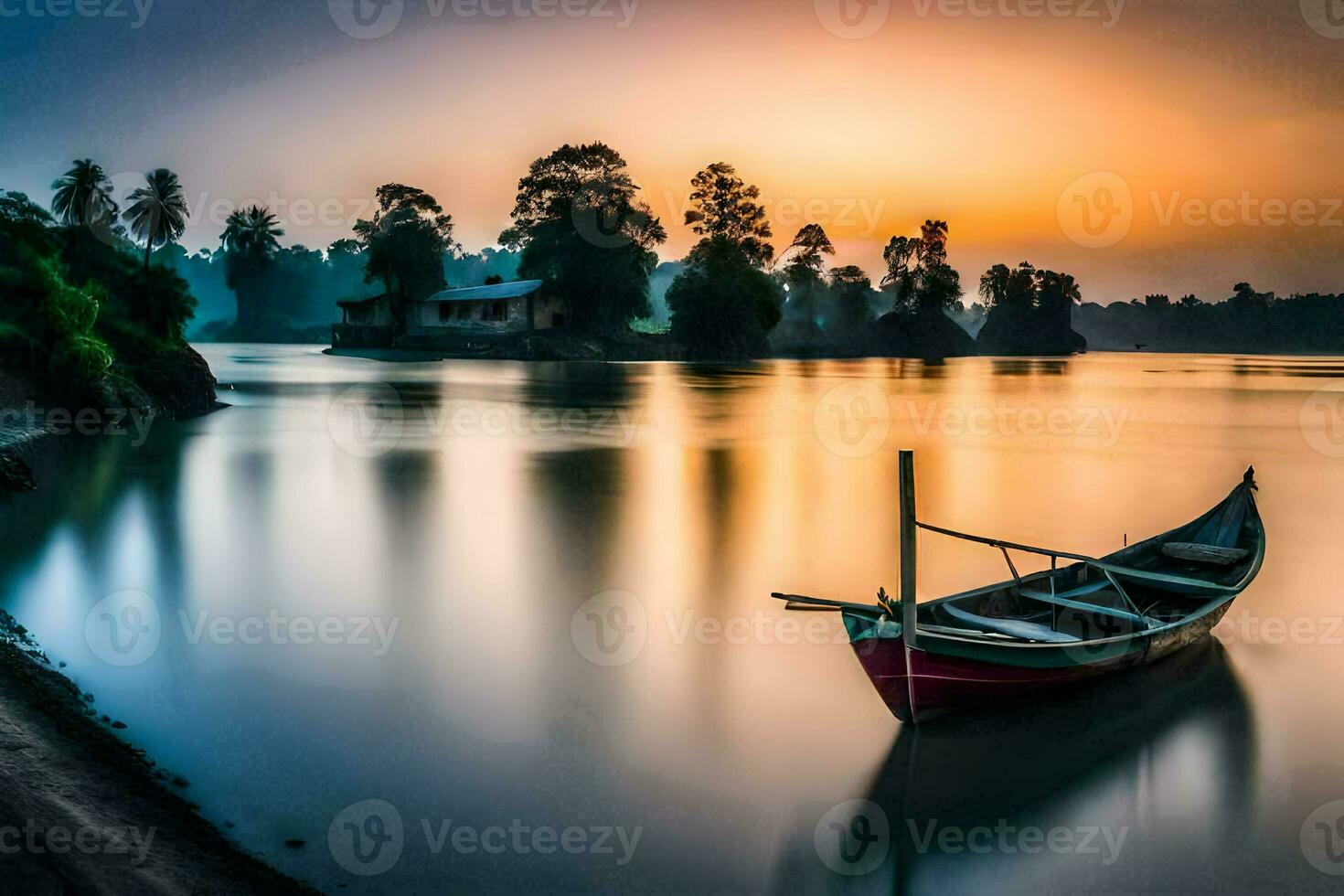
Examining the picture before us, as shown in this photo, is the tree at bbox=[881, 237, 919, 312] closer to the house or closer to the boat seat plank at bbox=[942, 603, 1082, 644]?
the house

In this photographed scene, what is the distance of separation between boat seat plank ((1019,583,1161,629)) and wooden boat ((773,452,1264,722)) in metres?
0.01

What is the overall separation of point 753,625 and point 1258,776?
4937 mm

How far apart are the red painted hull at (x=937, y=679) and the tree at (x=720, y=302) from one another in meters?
74.5

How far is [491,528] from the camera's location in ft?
52.0

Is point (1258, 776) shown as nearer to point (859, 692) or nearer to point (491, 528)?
point (859, 692)

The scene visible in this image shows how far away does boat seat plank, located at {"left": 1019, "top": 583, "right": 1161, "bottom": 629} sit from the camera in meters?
Answer: 8.08

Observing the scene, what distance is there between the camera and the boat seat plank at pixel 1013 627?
7725 millimetres

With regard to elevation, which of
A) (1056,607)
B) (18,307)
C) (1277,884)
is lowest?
(1277,884)

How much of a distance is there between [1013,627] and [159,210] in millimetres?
55600

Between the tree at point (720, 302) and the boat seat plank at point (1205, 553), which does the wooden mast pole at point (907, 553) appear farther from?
the tree at point (720, 302)

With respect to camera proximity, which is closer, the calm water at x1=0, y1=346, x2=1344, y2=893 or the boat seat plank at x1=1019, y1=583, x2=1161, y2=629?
the calm water at x1=0, y1=346, x2=1344, y2=893

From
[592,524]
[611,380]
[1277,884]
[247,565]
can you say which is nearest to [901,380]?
[611,380]

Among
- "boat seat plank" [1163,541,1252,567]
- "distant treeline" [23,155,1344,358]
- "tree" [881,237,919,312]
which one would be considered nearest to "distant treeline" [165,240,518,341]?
"distant treeline" [23,155,1344,358]

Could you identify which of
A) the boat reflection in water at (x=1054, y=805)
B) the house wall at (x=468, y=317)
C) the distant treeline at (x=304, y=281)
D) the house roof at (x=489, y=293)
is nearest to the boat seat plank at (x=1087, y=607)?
the boat reflection in water at (x=1054, y=805)
